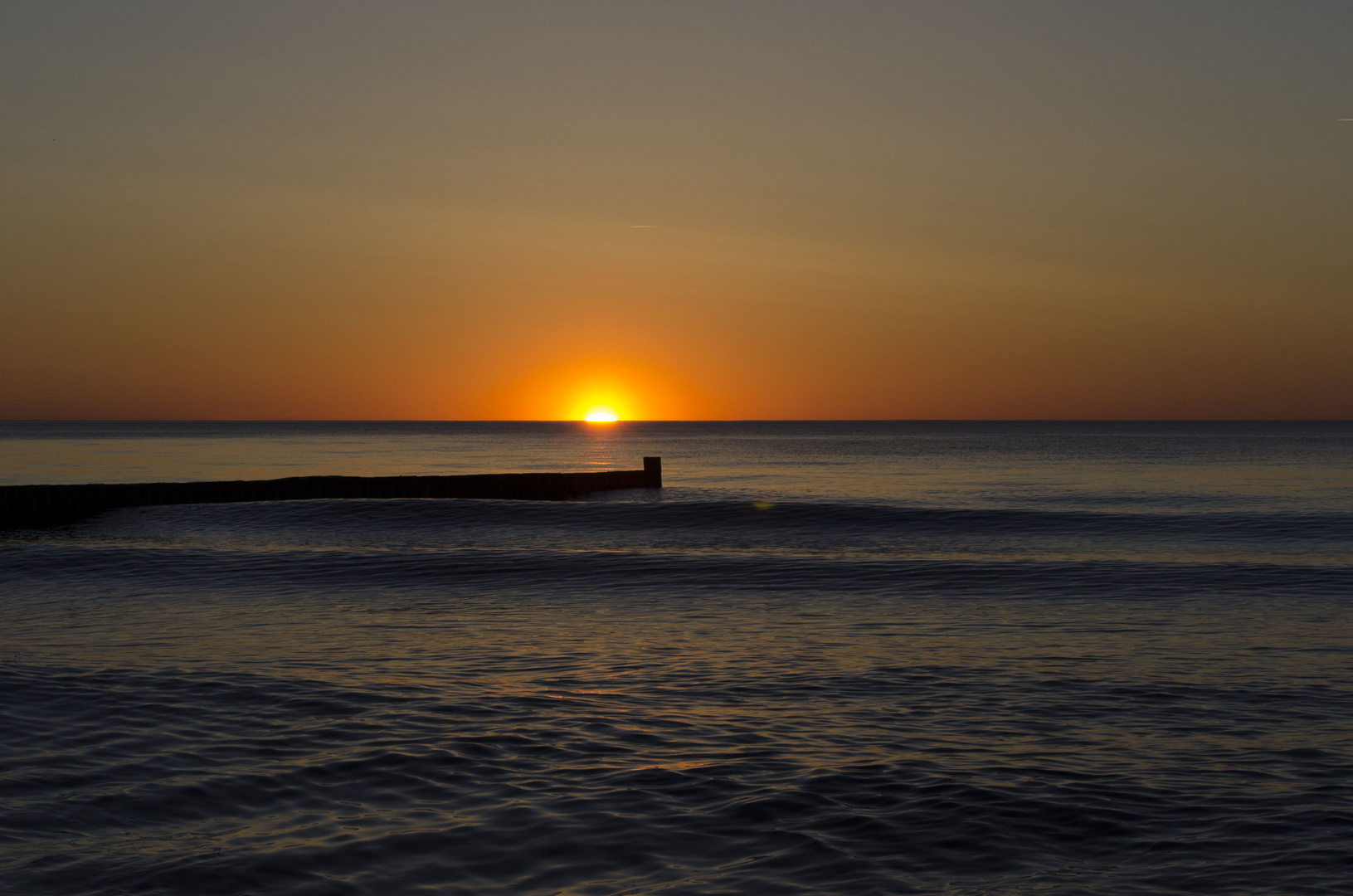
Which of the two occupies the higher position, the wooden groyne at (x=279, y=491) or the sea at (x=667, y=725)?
the wooden groyne at (x=279, y=491)

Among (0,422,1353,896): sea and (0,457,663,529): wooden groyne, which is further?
(0,457,663,529): wooden groyne

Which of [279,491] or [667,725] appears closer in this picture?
[667,725]

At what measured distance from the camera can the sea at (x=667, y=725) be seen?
252 inches

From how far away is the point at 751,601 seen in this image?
685 inches

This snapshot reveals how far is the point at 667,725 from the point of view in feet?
30.8

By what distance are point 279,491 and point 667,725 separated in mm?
30371

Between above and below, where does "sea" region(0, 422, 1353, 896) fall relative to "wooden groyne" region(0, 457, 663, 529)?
below

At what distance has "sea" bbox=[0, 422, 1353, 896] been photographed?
640 cm

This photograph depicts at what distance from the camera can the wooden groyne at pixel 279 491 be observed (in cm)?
3180

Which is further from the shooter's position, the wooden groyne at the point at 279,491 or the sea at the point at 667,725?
the wooden groyne at the point at 279,491

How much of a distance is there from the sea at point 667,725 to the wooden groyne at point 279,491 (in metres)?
9.09

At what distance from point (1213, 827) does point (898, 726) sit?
2.82 m

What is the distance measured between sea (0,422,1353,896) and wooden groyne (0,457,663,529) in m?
9.09

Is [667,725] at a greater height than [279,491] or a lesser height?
lesser
